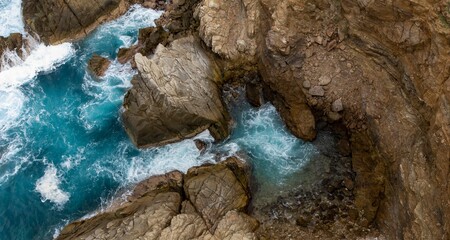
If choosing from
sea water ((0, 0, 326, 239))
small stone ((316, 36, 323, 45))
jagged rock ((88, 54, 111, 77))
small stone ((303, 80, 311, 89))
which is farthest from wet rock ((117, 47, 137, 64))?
small stone ((316, 36, 323, 45))

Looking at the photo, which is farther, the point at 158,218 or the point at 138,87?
the point at 138,87

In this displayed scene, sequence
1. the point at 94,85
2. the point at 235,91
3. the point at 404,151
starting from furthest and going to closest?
the point at 94,85
the point at 235,91
the point at 404,151

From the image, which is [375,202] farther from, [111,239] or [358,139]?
[111,239]

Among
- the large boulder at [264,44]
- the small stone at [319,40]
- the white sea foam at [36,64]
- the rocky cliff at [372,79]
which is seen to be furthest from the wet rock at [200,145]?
the white sea foam at [36,64]

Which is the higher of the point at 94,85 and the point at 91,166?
the point at 94,85

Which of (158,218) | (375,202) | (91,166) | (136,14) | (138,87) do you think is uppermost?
(136,14)

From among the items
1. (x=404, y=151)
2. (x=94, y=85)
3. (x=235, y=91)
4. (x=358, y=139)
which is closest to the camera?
(x=404, y=151)

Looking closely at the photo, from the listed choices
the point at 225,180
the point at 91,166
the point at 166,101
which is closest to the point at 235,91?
the point at 166,101

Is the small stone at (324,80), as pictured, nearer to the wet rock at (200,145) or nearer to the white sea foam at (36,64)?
the wet rock at (200,145)
